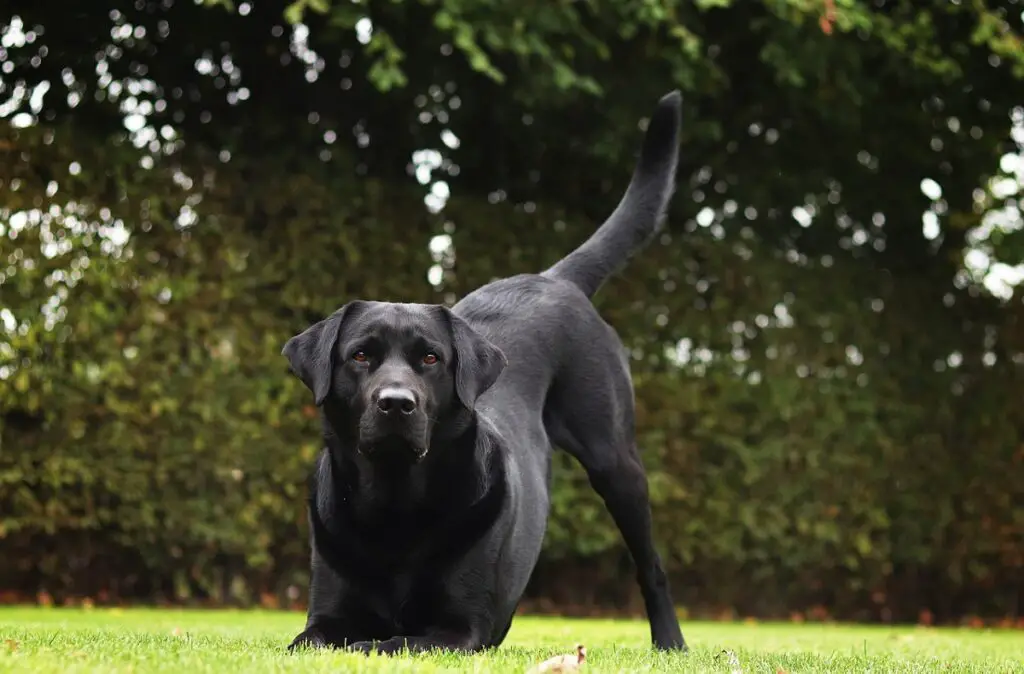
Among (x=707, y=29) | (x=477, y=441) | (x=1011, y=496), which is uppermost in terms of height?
(x=707, y=29)

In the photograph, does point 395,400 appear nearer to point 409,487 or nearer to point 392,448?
point 392,448

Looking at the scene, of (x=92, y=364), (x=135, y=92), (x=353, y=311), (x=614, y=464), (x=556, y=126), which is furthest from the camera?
(x=556, y=126)

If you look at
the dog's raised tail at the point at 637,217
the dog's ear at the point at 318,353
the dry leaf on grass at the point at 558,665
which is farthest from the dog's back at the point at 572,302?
the dry leaf on grass at the point at 558,665

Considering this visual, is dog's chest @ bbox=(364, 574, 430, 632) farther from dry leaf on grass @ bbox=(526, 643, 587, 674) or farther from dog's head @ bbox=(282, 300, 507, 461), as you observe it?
dry leaf on grass @ bbox=(526, 643, 587, 674)

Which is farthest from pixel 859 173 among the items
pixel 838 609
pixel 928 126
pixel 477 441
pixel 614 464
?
pixel 477 441

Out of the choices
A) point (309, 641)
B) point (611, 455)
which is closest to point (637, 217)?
point (611, 455)

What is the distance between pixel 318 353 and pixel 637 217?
2.16 meters

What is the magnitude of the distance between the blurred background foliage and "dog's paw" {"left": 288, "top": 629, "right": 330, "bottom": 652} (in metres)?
4.34

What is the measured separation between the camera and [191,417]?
843 centimetres

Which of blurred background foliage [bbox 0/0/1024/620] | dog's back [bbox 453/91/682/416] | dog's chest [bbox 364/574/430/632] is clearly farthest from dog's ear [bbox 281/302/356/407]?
blurred background foliage [bbox 0/0/1024/620]

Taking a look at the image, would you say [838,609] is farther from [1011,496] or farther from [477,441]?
[477,441]

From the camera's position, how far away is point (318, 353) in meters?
4.24

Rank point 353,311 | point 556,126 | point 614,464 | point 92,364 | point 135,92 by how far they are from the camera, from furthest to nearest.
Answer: point 556,126 → point 135,92 → point 92,364 → point 614,464 → point 353,311

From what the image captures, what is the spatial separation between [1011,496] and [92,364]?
691 cm
